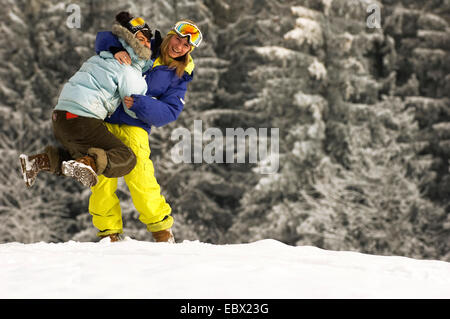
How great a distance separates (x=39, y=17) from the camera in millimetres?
18359

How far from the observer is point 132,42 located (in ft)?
14.9

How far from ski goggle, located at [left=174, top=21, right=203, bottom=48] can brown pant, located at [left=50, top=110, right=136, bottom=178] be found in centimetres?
99

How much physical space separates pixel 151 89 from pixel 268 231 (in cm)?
1178

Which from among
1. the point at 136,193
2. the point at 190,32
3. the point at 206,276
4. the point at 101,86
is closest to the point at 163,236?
the point at 136,193

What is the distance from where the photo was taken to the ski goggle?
15.9ft

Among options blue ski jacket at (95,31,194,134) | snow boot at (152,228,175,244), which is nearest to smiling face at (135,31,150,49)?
Answer: blue ski jacket at (95,31,194,134)

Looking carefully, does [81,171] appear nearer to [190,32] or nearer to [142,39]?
[142,39]

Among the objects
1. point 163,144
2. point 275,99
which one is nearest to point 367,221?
point 275,99

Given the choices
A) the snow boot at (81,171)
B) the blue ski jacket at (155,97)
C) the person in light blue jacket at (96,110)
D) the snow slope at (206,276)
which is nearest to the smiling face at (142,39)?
the person in light blue jacket at (96,110)

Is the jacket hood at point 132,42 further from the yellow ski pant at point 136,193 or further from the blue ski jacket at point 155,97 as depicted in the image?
the yellow ski pant at point 136,193

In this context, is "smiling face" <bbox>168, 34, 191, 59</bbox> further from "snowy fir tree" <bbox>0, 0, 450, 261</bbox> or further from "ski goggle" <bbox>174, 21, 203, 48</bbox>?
"snowy fir tree" <bbox>0, 0, 450, 261</bbox>

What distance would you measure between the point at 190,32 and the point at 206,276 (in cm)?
255

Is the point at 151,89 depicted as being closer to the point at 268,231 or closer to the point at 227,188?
the point at 268,231
